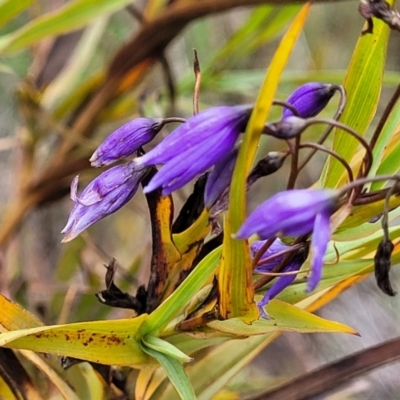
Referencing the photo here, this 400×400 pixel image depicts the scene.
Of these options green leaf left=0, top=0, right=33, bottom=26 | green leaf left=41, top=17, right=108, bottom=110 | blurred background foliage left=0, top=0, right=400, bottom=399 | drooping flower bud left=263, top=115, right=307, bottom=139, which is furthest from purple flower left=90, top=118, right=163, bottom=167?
green leaf left=41, top=17, right=108, bottom=110

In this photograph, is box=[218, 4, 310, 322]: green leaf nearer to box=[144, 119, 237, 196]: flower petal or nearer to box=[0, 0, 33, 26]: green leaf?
box=[144, 119, 237, 196]: flower petal

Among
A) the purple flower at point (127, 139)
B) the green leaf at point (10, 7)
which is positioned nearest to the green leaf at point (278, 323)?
the purple flower at point (127, 139)

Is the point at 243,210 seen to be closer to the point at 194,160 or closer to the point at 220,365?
the point at 194,160

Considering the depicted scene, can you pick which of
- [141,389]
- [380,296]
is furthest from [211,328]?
[380,296]

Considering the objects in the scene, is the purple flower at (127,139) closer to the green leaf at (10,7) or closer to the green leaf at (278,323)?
the green leaf at (278,323)

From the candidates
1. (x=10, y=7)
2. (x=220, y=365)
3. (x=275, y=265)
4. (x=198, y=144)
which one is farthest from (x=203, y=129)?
(x=10, y=7)

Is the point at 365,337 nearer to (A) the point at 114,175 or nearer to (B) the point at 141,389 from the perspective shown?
(B) the point at 141,389
